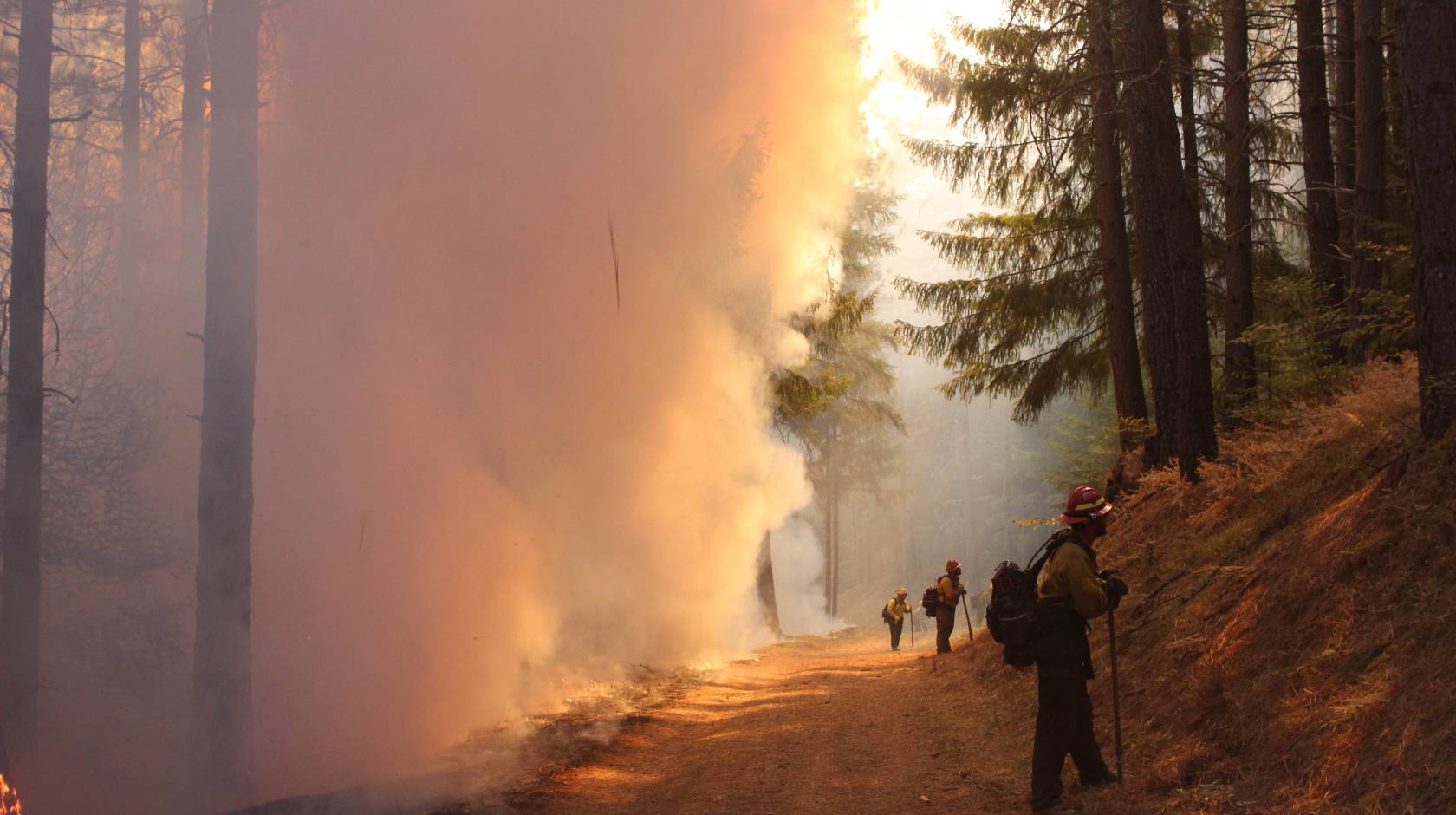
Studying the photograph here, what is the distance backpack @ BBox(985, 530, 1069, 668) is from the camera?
6289 mm

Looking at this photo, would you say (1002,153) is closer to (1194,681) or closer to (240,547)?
(1194,681)

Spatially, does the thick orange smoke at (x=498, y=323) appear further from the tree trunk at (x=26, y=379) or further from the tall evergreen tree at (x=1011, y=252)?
the tree trunk at (x=26, y=379)

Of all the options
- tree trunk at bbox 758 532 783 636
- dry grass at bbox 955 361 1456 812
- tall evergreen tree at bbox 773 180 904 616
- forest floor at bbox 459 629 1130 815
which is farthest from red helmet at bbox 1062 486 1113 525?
tree trunk at bbox 758 532 783 636

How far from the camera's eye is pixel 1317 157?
42.9 ft

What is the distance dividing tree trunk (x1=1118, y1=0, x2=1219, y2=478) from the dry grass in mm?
1552

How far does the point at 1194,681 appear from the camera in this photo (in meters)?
6.66

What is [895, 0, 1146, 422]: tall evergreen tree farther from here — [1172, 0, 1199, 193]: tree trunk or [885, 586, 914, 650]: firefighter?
[885, 586, 914, 650]: firefighter

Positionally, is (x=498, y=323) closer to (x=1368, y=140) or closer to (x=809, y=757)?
(x=809, y=757)

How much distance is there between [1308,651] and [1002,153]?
11.3 meters

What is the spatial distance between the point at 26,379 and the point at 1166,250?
41.2ft

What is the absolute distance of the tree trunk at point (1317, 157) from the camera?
1288cm

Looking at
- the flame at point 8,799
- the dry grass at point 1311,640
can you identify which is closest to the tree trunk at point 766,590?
the dry grass at point 1311,640

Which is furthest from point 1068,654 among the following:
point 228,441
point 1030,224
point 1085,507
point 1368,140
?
point 1030,224

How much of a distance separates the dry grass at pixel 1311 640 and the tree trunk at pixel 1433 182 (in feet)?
1.62
